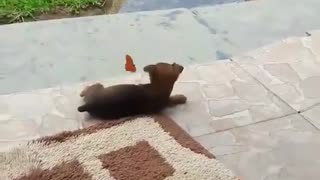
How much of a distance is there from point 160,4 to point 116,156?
1659 mm

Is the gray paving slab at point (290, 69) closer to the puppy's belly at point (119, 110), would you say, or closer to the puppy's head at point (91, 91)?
the puppy's belly at point (119, 110)

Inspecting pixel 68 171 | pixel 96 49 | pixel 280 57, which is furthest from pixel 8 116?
pixel 280 57

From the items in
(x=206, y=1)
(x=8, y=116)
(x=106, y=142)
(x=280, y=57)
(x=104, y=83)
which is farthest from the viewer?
(x=206, y=1)

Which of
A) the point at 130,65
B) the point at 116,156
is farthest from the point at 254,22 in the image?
the point at 116,156

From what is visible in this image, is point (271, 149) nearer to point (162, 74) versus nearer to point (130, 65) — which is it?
point (162, 74)

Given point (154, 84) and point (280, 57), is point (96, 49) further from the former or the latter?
point (280, 57)

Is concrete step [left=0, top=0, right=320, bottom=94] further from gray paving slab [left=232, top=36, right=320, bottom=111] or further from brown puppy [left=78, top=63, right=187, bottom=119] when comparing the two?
brown puppy [left=78, top=63, right=187, bottom=119]

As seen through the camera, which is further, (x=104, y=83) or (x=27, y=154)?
(x=104, y=83)

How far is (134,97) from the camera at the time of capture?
248cm

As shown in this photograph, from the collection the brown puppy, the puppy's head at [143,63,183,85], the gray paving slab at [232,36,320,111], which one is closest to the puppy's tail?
the brown puppy

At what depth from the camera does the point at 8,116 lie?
2.51m

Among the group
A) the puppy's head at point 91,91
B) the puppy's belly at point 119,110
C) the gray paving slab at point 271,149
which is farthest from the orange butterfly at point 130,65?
the gray paving slab at point 271,149

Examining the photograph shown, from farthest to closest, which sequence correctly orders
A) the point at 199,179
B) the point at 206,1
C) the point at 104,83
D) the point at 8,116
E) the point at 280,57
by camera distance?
the point at 206,1 → the point at 280,57 → the point at 104,83 → the point at 8,116 → the point at 199,179

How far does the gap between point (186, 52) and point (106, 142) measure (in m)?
0.89
